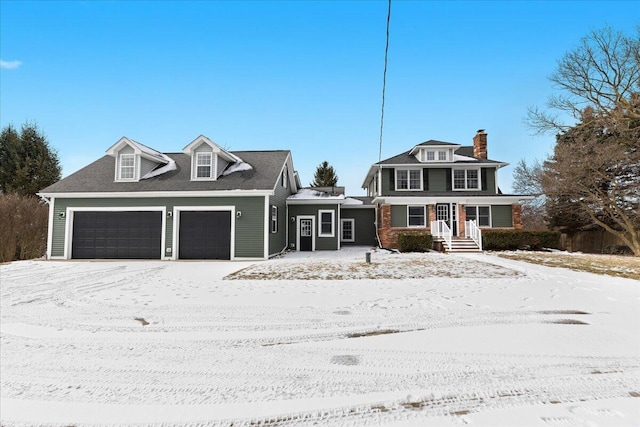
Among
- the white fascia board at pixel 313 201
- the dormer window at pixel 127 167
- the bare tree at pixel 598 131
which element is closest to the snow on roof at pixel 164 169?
the dormer window at pixel 127 167

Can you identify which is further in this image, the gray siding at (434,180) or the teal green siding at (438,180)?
the teal green siding at (438,180)

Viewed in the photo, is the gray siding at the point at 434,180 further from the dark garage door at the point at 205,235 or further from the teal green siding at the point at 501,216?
the dark garage door at the point at 205,235

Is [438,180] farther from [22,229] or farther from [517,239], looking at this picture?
[22,229]

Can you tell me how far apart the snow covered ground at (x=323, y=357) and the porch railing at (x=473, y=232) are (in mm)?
9836

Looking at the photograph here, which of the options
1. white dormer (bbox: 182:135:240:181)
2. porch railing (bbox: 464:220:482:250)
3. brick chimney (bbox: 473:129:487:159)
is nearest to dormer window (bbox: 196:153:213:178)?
white dormer (bbox: 182:135:240:181)

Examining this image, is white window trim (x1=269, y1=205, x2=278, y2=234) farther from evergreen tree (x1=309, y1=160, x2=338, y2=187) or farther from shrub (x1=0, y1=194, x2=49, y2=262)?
evergreen tree (x1=309, y1=160, x2=338, y2=187)

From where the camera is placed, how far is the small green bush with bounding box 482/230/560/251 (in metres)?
16.3

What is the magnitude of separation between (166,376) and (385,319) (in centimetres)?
294

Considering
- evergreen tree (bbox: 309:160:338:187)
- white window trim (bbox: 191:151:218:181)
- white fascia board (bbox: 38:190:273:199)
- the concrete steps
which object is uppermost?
evergreen tree (bbox: 309:160:338:187)

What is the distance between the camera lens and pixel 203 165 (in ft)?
48.6

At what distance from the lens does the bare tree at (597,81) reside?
52.6ft

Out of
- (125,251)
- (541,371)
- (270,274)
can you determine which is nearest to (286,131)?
(125,251)

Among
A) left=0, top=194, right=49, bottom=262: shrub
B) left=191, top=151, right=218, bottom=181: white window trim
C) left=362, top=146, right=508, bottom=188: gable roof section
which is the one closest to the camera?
left=0, top=194, right=49, bottom=262: shrub

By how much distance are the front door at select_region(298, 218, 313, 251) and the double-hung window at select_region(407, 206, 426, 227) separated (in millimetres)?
5984
